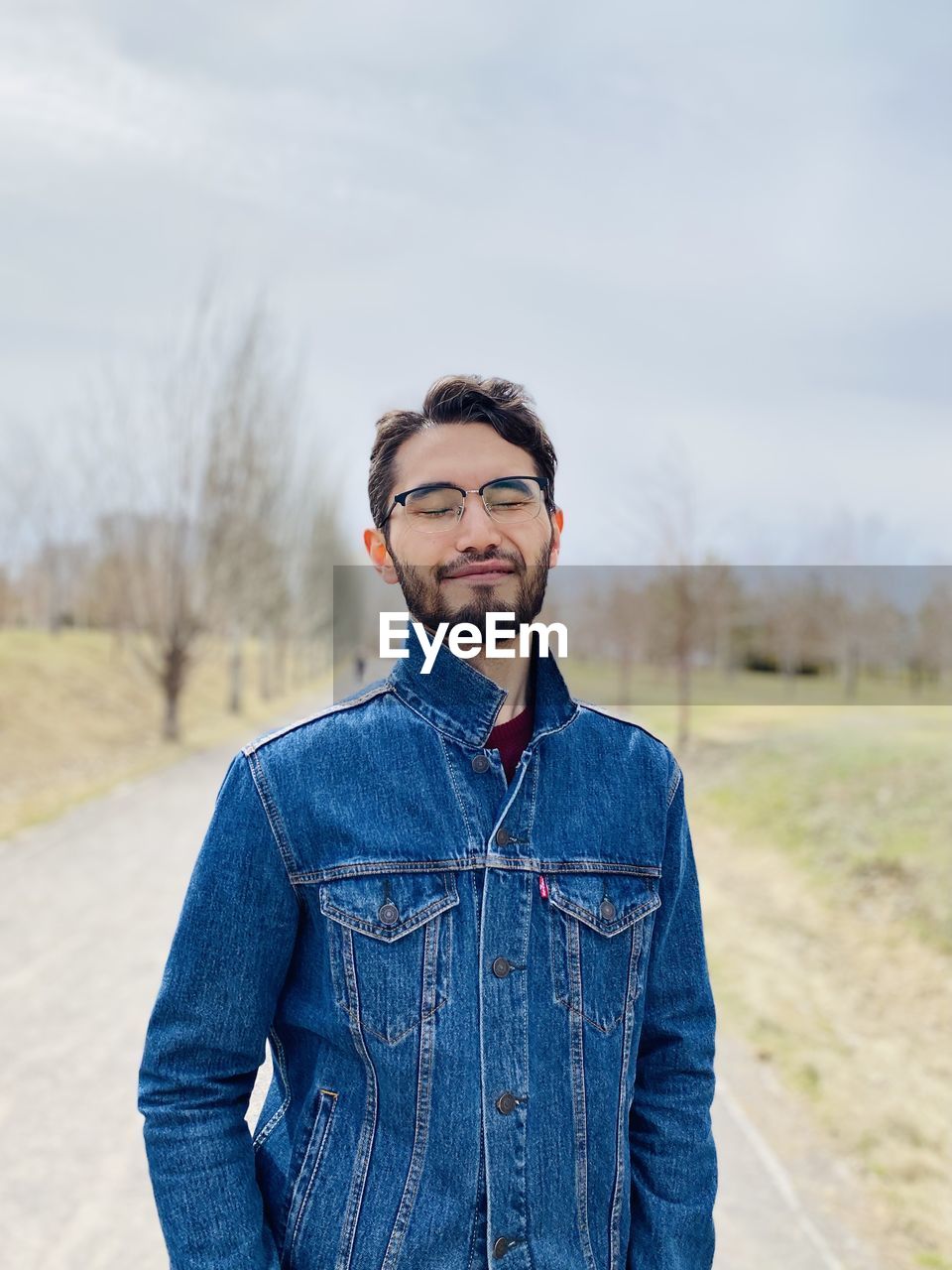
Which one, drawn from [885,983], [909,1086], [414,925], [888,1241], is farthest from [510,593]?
[885,983]

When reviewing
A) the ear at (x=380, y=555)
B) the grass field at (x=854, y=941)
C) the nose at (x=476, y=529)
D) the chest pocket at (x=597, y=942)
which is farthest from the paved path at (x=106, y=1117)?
the nose at (x=476, y=529)

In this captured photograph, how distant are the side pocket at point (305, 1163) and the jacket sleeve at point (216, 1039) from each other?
0.04 metres

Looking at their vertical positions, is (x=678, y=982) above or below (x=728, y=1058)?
above

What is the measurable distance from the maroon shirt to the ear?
10.5 inches

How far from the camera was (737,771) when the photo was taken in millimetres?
15672

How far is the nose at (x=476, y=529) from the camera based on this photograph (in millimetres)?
1427

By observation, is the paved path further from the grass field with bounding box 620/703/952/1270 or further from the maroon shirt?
→ the maroon shirt

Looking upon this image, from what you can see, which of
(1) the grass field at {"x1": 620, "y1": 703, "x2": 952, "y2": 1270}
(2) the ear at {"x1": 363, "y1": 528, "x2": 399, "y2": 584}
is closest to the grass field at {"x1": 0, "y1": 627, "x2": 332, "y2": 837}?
(1) the grass field at {"x1": 620, "y1": 703, "x2": 952, "y2": 1270}

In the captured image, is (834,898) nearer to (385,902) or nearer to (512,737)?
(512,737)

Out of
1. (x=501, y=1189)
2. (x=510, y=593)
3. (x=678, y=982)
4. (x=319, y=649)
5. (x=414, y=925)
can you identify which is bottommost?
(x=319, y=649)

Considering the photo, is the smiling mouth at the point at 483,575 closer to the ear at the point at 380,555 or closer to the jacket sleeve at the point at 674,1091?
the ear at the point at 380,555

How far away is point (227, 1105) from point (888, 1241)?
3.11 metres

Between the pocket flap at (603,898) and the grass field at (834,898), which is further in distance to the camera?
the grass field at (834,898)

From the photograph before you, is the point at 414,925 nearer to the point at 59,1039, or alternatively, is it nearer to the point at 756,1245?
the point at 756,1245
